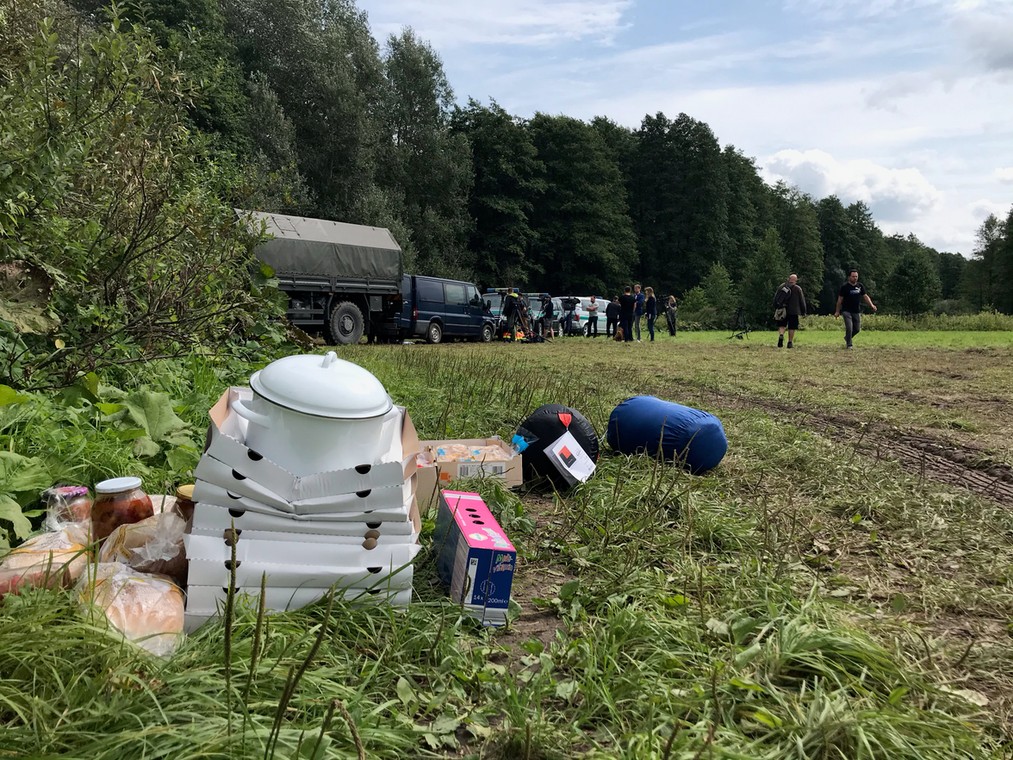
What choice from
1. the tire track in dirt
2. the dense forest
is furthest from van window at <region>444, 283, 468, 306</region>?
the tire track in dirt

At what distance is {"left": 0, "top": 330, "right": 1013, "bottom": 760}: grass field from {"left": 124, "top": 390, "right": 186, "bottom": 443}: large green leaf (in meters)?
0.49

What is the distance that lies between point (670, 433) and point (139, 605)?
10.2 ft

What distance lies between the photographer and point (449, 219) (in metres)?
37.6

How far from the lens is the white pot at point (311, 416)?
202cm

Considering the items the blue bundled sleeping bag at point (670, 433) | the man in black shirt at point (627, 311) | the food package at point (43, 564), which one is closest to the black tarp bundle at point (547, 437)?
the blue bundled sleeping bag at point (670, 433)

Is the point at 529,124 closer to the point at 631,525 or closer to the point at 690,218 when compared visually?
the point at 690,218

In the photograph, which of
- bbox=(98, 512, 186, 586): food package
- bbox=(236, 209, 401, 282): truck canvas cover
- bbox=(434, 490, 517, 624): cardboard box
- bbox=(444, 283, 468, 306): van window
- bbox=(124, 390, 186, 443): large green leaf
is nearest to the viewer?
bbox=(98, 512, 186, 586): food package

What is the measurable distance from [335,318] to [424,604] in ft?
46.7

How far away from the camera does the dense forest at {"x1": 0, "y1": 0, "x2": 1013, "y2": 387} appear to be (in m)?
3.34

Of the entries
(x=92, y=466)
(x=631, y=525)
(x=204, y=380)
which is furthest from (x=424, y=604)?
(x=204, y=380)

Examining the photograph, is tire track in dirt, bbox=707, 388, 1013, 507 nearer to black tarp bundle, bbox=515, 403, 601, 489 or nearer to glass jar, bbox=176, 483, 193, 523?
black tarp bundle, bbox=515, 403, 601, 489

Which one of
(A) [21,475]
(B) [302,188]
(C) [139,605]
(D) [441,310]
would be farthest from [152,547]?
(B) [302,188]

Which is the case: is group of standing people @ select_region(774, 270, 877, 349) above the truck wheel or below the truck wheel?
above

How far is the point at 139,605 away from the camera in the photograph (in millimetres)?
1714
